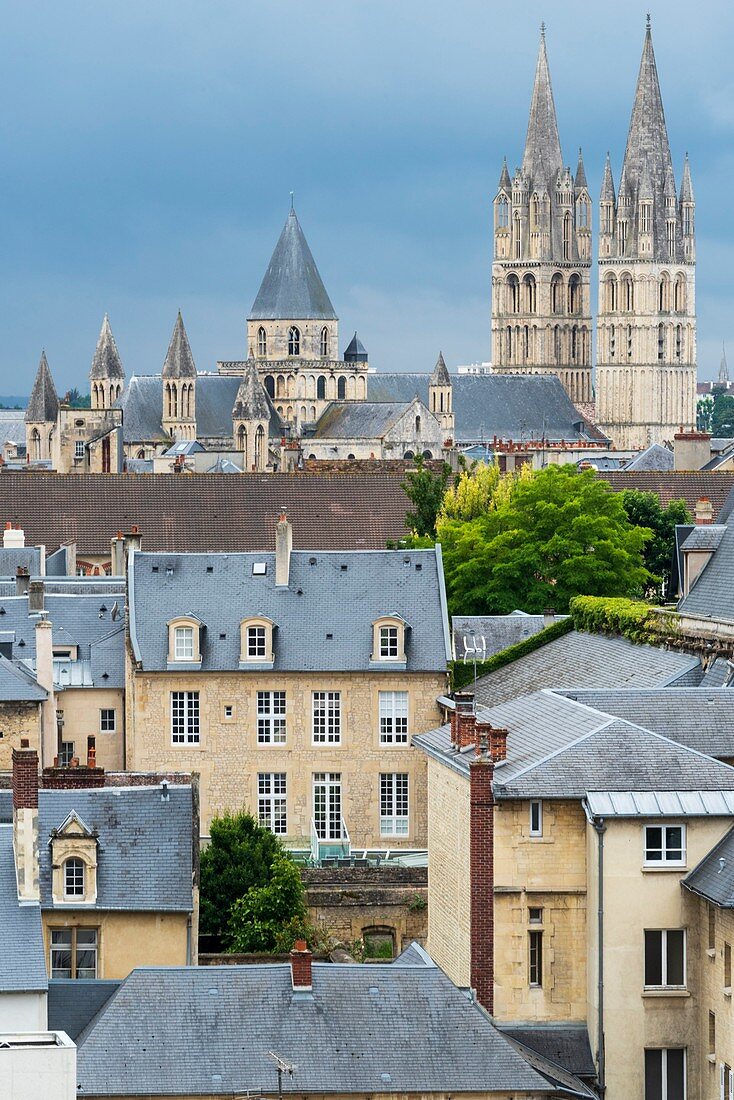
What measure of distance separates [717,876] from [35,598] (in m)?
26.6

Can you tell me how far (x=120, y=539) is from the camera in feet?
224

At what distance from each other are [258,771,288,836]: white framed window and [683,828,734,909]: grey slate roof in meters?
19.5

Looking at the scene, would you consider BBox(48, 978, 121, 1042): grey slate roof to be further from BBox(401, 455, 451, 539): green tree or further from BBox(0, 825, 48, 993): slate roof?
BBox(401, 455, 451, 539): green tree

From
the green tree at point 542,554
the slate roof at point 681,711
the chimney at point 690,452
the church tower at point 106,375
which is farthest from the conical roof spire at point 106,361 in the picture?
the slate roof at point 681,711

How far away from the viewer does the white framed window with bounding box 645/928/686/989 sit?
34.9m

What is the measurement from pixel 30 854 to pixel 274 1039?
4.09 m

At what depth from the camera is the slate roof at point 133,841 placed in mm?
35625

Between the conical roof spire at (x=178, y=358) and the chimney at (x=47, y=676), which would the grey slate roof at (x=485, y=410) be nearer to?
the conical roof spire at (x=178, y=358)

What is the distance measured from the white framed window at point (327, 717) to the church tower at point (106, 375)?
12755 cm

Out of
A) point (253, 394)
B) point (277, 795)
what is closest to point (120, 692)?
point (277, 795)

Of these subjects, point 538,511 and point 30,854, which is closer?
point 30,854

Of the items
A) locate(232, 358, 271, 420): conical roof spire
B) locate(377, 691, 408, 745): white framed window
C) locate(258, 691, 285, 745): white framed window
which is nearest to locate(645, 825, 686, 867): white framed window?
locate(377, 691, 408, 745): white framed window

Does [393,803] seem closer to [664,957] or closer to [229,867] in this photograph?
[229,867]

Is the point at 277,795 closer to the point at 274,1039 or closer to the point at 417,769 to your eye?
the point at 417,769
